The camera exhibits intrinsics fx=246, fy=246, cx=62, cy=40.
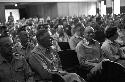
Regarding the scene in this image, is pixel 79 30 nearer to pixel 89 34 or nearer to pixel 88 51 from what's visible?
pixel 89 34

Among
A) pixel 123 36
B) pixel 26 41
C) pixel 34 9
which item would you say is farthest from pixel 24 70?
pixel 34 9

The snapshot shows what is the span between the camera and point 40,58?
3318 millimetres

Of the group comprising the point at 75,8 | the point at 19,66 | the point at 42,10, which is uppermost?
the point at 75,8

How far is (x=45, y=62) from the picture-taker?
11.1 ft

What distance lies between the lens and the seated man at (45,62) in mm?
3068

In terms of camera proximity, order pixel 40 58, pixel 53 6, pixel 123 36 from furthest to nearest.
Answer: pixel 53 6 < pixel 123 36 < pixel 40 58

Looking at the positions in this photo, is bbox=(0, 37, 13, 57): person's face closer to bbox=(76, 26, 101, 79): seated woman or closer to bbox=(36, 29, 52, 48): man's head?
bbox=(36, 29, 52, 48): man's head

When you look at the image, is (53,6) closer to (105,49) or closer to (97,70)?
(105,49)

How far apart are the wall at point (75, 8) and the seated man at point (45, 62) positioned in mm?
19949

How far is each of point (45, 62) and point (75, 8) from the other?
2203cm

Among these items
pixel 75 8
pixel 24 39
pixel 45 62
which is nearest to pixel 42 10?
pixel 75 8

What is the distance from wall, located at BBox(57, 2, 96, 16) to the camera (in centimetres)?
2358

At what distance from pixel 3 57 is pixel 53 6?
20.8 metres

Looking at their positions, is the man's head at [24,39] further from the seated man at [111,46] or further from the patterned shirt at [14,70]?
the patterned shirt at [14,70]
